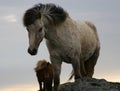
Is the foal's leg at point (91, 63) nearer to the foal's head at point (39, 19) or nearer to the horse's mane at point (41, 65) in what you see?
the horse's mane at point (41, 65)

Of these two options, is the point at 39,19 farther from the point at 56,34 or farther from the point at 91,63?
the point at 91,63

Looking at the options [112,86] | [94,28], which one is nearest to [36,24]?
[112,86]

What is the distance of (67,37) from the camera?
1335 cm

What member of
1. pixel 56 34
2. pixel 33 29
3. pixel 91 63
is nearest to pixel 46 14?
pixel 56 34

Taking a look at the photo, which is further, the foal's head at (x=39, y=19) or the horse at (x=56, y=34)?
the horse at (x=56, y=34)

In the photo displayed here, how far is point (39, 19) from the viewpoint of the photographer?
1267 centimetres

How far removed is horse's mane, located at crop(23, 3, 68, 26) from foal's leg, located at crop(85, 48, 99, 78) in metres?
3.32

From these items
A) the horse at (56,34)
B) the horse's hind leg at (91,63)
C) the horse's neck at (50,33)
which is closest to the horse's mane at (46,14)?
the horse at (56,34)

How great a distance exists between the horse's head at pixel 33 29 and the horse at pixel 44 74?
271cm

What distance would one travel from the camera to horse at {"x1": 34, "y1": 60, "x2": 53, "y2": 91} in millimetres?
15008

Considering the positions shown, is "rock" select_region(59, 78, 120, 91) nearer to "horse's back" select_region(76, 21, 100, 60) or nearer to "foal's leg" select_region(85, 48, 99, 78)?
"horse's back" select_region(76, 21, 100, 60)

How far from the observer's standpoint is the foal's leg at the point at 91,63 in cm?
1656

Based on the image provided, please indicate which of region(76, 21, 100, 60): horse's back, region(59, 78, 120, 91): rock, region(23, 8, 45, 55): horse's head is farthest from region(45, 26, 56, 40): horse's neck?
region(59, 78, 120, 91): rock

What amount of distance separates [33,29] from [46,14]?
0.96m
